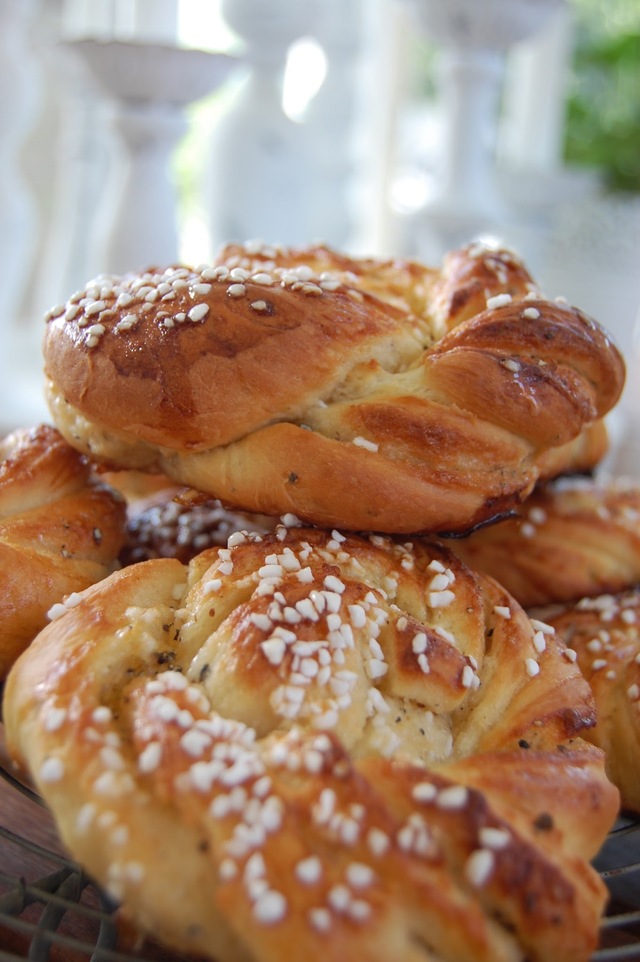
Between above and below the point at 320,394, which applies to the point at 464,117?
above

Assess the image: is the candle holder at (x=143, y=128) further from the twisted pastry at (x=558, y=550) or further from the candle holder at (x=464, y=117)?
the twisted pastry at (x=558, y=550)

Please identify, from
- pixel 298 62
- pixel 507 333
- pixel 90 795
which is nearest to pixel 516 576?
pixel 507 333

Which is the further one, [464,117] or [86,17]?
[86,17]

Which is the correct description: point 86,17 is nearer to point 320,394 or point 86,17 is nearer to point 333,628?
point 320,394

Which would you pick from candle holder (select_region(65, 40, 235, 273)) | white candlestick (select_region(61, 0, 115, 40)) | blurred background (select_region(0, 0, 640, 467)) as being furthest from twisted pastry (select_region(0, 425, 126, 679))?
white candlestick (select_region(61, 0, 115, 40))

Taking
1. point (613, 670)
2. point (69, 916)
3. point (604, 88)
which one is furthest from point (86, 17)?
point (69, 916)

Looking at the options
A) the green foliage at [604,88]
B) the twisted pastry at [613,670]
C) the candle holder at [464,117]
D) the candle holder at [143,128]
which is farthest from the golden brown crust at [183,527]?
the green foliage at [604,88]

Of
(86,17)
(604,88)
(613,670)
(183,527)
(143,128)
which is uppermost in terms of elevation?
(86,17)
